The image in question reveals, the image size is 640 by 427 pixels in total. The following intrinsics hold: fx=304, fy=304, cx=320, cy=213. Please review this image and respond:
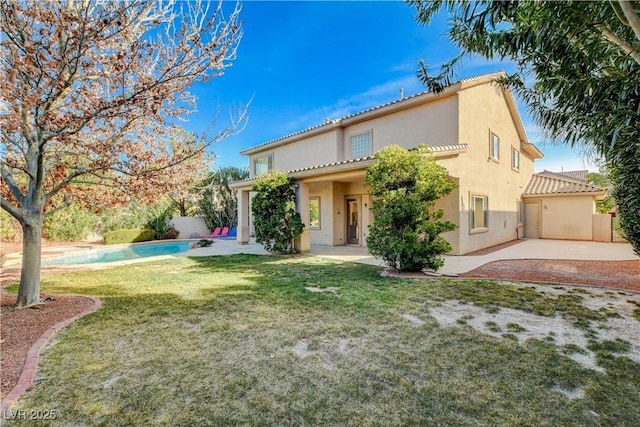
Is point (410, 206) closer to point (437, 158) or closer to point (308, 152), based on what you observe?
point (437, 158)

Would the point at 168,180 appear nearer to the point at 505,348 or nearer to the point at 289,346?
the point at 289,346

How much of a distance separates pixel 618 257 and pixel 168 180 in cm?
1661

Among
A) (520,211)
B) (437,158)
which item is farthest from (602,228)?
(437,158)

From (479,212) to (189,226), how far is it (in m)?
22.6

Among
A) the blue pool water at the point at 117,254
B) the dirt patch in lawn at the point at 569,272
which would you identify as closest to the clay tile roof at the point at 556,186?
the dirt patch in lawn at the point at 569,272

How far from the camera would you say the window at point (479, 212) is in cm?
1375

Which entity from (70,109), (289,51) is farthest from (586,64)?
(289,51)

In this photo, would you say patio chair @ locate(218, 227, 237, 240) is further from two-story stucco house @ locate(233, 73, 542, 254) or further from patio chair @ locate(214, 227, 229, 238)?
two-story stucco house @ locate(233, 73, 542, 254)

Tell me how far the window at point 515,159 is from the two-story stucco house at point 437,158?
0.21ft

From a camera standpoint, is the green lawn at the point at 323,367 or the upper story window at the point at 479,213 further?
the upper story window at the point at 479,213

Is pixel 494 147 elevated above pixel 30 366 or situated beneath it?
elevated above

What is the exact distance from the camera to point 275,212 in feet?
43.4

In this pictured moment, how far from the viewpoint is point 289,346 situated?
14.2ft

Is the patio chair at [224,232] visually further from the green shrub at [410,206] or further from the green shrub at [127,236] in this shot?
the green shrub at [410,206]
